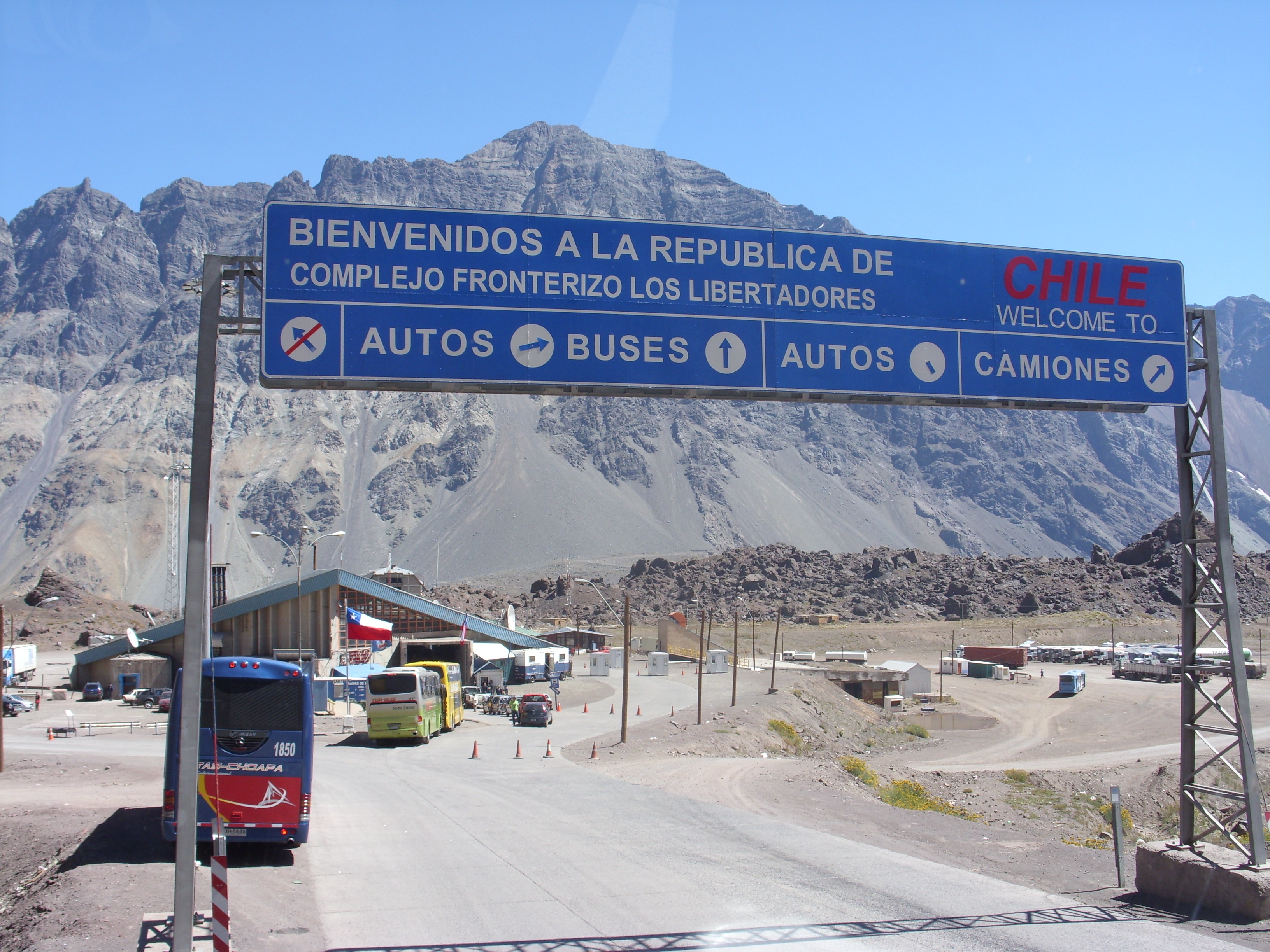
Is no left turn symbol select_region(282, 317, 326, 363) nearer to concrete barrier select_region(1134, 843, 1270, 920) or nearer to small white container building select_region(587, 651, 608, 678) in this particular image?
concrete barrier select_region(1134, 843, 1270, 920)

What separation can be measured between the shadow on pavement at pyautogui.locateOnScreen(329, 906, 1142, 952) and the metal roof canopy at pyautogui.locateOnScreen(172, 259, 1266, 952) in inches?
74.1

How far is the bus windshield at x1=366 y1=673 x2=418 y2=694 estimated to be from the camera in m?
32.0

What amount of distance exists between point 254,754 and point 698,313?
27.1 feet

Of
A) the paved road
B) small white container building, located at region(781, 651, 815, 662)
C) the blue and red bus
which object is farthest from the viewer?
small white container building, located at region(781, 651, 815, 662)

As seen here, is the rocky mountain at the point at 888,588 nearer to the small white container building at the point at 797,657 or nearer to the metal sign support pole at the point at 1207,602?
the small white container building at the point at 797,657

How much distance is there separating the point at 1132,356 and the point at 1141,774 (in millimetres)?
31899

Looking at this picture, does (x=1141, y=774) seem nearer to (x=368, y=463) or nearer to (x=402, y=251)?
(x=402, y=251)

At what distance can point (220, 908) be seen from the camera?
840 centimetres

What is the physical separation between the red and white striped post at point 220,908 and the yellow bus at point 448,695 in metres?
25.5

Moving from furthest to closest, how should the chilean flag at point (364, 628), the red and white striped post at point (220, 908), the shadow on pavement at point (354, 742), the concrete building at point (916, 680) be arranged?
the concrete building at point (916, 680) → the chilean flag at point (364, 628) → the shadow on pavement at point (354, 742) → the red and white striped post at point (220, 908)

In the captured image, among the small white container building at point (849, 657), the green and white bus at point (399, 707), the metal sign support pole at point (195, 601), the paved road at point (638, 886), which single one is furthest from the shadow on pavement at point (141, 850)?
the small white container building at point (849, 657)

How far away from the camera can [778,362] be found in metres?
10.6

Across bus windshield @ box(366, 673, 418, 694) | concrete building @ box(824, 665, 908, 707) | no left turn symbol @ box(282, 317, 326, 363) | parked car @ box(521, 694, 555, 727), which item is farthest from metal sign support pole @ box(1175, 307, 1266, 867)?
→ concrete building @ box(824, 665, 908, 707)

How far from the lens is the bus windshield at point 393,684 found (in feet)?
105
